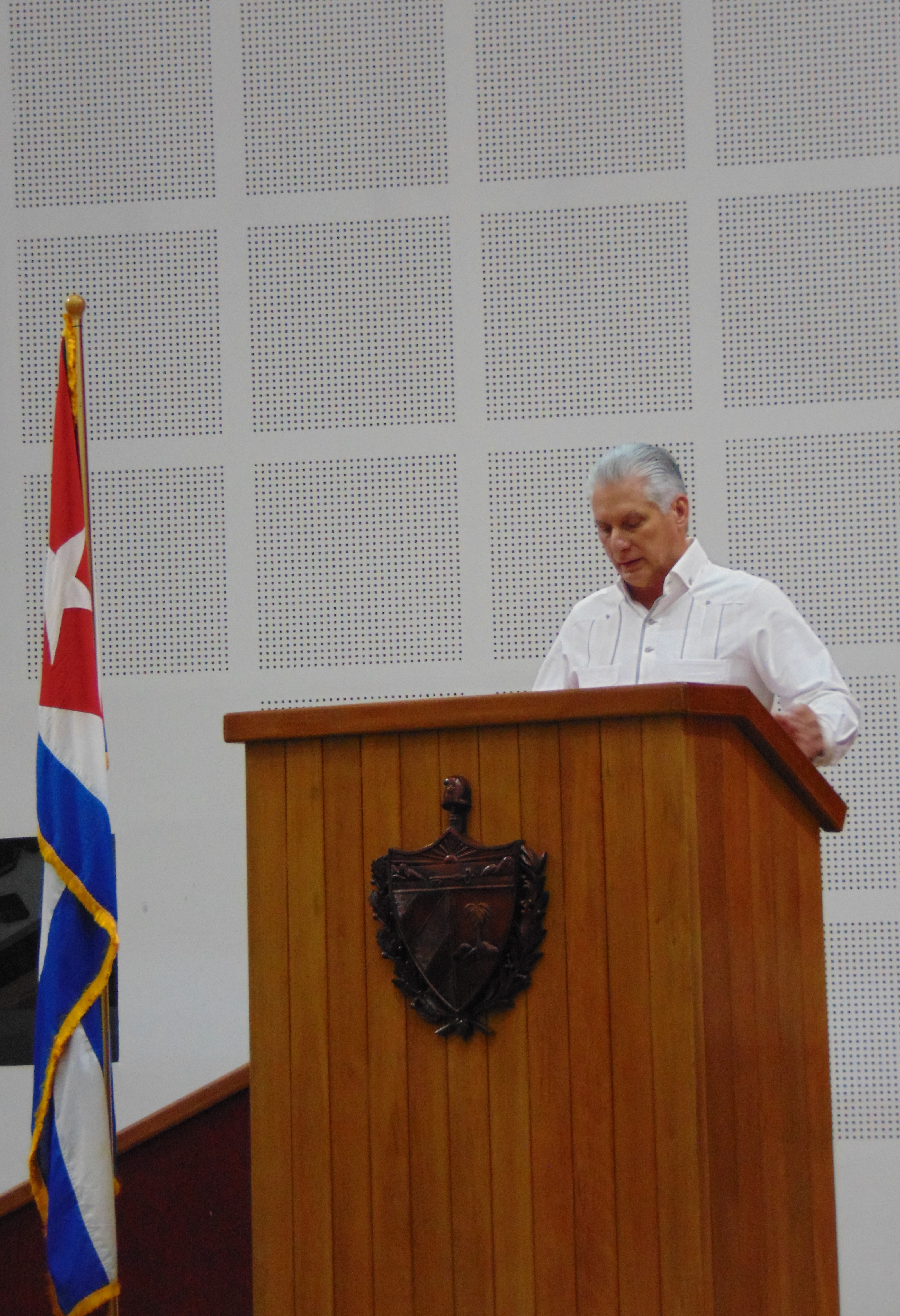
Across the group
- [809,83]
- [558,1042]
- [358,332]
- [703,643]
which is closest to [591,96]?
[809,83]

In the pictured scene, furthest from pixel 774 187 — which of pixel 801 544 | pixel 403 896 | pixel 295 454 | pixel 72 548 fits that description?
pixel 403 896

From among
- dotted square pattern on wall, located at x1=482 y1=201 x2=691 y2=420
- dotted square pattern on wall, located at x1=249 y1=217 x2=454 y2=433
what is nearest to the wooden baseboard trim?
dotted square pattern on wall, located at x1=249 y1=217 x2=454 y2=433

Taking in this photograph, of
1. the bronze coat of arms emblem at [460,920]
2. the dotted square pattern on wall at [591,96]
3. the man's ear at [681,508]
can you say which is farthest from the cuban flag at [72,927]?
the dotted square pattern on wall at [591,96]

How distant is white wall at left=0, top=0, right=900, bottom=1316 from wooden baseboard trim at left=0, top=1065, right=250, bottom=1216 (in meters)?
1.15

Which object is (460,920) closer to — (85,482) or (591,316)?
(85,482)

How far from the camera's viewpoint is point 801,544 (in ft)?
16.0

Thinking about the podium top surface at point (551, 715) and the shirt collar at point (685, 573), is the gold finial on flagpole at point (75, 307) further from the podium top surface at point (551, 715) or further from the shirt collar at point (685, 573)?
the shirt collar at point (685, 573)

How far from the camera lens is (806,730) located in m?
2.50

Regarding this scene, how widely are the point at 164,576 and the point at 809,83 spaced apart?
2.90 m

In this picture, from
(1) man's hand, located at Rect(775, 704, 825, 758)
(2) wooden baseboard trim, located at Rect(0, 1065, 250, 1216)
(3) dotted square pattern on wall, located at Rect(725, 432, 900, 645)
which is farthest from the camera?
(3) dotted square pattern on wall, located at Rect(725, 432, 900, 645)

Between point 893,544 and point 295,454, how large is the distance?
2.13 metres

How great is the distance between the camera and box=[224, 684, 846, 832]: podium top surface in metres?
1.93

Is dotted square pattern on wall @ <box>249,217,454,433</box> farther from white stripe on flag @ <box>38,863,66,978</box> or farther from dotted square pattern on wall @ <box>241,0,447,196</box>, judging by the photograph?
white stripe on flag @ <box>38,863,66,978</box>

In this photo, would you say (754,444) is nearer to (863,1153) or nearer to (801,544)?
(801,544)
